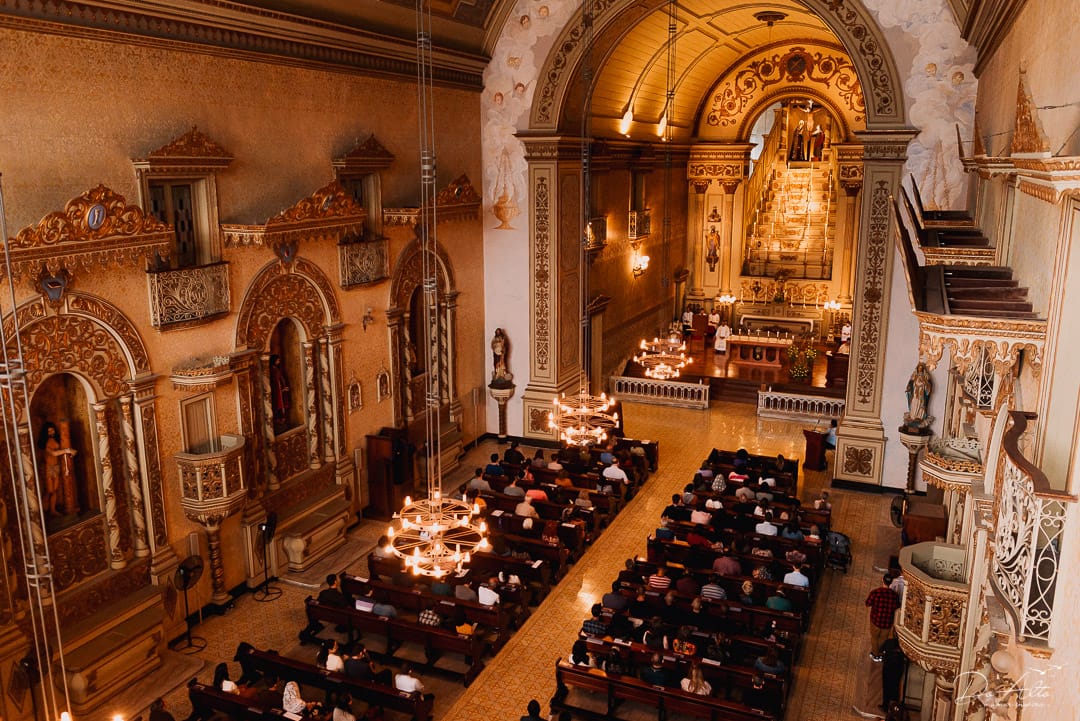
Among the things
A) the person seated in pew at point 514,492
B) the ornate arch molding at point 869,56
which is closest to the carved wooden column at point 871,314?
the ornate arch molding at point 869,56

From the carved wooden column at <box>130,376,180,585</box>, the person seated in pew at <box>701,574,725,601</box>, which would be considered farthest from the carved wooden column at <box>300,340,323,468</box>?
the person seated in pew at <box>701,574,725,601</box>

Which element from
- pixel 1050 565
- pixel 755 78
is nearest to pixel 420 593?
pixel 1050 565

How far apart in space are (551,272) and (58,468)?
35.1 ft

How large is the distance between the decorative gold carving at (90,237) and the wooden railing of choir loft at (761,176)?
2241 cm

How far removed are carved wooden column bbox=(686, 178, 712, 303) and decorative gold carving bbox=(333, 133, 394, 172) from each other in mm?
15654

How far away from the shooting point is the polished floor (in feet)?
33.9

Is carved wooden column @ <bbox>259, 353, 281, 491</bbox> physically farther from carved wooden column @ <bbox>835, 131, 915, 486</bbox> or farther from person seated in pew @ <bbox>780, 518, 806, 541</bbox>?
carved wooden column @ <bbox>835, 131, 915, 486</bbox>

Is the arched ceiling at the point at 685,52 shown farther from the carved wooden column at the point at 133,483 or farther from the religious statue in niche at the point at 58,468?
the religious statue in niche at the point at 58,468

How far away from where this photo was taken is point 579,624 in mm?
12070

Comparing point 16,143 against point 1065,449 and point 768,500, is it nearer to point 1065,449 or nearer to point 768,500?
point 1065,449

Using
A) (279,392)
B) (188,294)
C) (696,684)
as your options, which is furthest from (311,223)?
(696,684)

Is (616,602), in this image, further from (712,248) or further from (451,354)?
(712,248)

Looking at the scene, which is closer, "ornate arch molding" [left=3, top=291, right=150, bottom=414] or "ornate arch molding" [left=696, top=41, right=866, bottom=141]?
"ornate arch molding" [left=3, top=291, right=150, bottom=414]

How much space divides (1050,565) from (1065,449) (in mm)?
748
